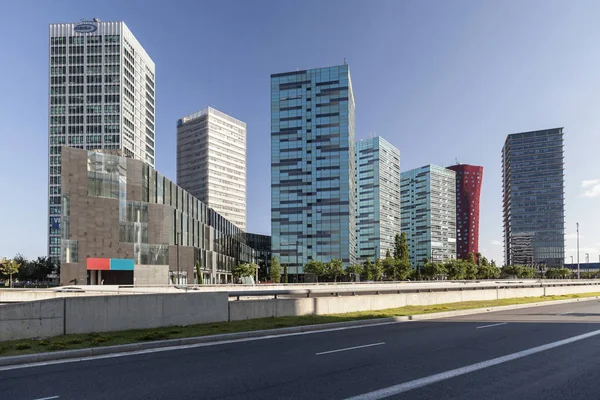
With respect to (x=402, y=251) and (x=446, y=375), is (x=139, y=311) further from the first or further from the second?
(x=402, y=251)

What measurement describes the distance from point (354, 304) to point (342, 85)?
12708 cm

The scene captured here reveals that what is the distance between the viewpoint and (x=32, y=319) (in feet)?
48.1

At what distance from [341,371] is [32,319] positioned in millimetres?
10922

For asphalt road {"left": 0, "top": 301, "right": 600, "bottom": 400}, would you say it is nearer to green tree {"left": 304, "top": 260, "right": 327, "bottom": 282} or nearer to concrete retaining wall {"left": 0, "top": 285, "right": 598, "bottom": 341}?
concrete retaining wall {"left": 0, "top": 285, "right": 598, "bottom": 341}

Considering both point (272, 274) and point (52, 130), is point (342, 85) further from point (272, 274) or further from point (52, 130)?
point (52, 130)

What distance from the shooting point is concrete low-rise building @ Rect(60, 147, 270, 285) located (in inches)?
2667

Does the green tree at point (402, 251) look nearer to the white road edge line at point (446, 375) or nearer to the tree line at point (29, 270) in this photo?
the tree line at point (29, 270)

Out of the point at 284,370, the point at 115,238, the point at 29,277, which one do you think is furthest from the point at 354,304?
the point at 29,277

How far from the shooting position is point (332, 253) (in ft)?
450

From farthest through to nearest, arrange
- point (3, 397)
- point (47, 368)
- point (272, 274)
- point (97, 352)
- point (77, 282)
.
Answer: point (272, 274), point (77, 282), point (97, 352), point (47, 368), point (3, 397)

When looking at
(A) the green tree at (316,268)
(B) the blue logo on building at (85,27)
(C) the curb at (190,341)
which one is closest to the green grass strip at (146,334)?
(C) the curb at (190,341)

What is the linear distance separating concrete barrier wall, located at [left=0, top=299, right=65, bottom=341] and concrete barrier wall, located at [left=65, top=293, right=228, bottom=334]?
33cm

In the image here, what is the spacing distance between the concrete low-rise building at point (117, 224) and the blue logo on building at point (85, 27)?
9309 cm

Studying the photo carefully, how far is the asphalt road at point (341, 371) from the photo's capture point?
841cm
